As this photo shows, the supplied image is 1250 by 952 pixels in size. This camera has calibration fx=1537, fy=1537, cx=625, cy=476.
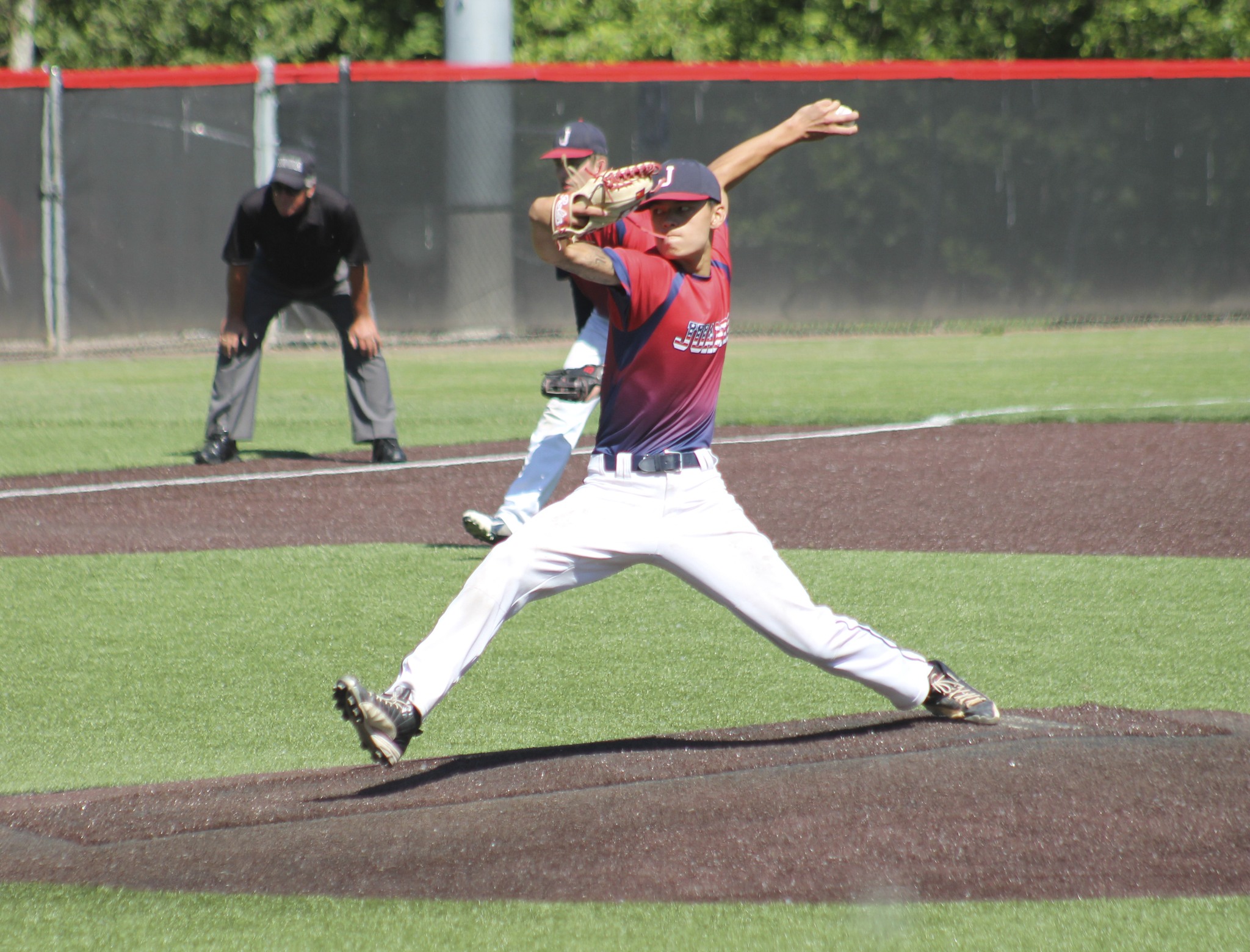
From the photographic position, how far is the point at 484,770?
14.5 ft

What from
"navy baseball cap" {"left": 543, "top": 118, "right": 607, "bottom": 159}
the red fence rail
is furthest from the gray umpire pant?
the red fence rail

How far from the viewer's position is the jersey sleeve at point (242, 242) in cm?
987

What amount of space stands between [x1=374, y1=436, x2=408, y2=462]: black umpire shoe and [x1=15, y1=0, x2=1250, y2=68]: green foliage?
1777cm

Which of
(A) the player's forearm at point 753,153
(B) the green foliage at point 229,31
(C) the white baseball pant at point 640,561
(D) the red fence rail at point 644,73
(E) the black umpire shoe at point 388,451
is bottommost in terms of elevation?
(E) the black umpire shoe at point 388,451

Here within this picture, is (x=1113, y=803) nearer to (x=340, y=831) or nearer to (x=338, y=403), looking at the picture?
(x=340, y=831)

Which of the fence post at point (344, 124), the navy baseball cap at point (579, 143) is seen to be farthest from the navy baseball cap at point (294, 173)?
the fence post at point (344, 124)

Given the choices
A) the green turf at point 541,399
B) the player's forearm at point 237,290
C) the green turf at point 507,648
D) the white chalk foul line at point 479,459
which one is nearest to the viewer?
the green turf at point 507,648

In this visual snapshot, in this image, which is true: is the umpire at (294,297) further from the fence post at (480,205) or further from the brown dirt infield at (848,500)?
the fence post at (480,205)

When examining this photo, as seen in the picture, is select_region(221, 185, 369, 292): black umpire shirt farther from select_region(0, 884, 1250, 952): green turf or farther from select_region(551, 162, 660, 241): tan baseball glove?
select_region(0, 884, 1250, 952): green turf

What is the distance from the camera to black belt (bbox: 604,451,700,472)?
14.4 ft

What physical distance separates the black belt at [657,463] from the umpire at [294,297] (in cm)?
578

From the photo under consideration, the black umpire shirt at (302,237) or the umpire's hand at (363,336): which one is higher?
the black umpire shirt at (302,237)

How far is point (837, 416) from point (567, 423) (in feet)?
17.7

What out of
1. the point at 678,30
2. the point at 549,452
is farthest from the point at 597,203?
the point at 678,30
